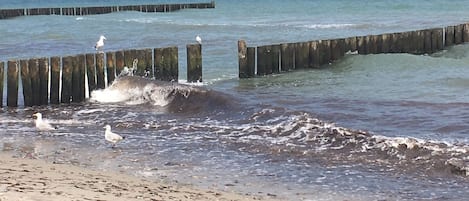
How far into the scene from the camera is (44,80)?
1680cm

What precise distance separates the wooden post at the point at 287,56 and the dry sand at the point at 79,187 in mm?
11350

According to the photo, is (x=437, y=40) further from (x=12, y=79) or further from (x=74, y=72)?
(x=12, y=79)

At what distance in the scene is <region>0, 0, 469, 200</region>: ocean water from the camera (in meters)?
9.91

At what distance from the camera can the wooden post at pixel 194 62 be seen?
1988cm

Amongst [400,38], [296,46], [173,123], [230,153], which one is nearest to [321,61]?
[296,46]

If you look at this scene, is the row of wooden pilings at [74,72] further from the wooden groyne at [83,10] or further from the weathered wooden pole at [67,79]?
the wooden groyne at [83,10]

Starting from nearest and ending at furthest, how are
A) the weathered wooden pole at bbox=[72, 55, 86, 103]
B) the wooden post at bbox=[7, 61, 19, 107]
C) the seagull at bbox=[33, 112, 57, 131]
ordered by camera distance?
the seagull at bbox=[33, 112, 57, 131] < the wooden post at bbox=[7, 61, 19, 107] < the weathered wooden pole at bbox=[72, 55, 86, 103]

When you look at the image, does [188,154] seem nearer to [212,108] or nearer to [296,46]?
[212,108]

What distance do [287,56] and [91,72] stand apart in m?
5.83

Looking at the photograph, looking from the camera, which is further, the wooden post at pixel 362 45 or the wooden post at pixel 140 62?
the wooden post at pixel 362 45

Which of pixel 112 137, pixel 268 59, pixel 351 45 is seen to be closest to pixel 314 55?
pixel 351 45

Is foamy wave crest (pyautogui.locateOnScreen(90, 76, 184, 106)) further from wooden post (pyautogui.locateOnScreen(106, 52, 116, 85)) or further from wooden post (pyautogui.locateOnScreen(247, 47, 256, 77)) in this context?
wooden post (pyautogui.locateOnScreen(247, 47, 256, 77))

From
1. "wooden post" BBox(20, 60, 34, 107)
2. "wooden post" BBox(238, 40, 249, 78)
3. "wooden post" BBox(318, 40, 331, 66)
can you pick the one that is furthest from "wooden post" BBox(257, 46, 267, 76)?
"wooden post" BBox(20, 60, 34, 107)

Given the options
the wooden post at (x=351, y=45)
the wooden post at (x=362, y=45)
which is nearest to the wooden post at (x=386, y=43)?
the wooden post at (x=362, y=45)
